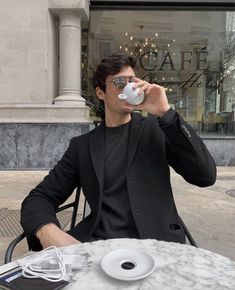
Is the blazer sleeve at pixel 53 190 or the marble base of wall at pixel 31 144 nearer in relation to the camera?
the blazer sleeve at pixel 53 190

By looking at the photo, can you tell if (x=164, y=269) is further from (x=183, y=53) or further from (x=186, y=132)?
(x=183, y=53)

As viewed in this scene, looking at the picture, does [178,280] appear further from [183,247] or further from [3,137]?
[3,137]

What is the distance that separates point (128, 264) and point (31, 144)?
7508mm

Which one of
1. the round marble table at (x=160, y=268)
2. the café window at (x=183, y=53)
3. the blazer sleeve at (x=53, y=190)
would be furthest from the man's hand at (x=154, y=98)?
the café window at (x=183, y=53)

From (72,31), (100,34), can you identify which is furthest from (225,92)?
(72,31)

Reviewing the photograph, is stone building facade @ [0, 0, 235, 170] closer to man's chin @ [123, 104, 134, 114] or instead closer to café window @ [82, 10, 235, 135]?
café window @ [82, 10, 235, 135]

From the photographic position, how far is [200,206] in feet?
18.4

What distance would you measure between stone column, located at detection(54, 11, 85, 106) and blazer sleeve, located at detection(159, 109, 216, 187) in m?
7.05

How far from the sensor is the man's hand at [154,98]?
197 centimetres

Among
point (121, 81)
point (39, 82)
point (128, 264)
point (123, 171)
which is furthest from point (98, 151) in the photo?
point (39, 82)

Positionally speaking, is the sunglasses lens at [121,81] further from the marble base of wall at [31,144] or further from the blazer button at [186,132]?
the marble base of wall at [31,144]

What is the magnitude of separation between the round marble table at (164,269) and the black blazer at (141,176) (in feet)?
1.49

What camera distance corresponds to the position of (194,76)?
38.4 ft

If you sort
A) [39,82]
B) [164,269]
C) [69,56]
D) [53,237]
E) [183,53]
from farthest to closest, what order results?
[183,53] → [69,56] → [39,82] → [53,237] → [164,269]
